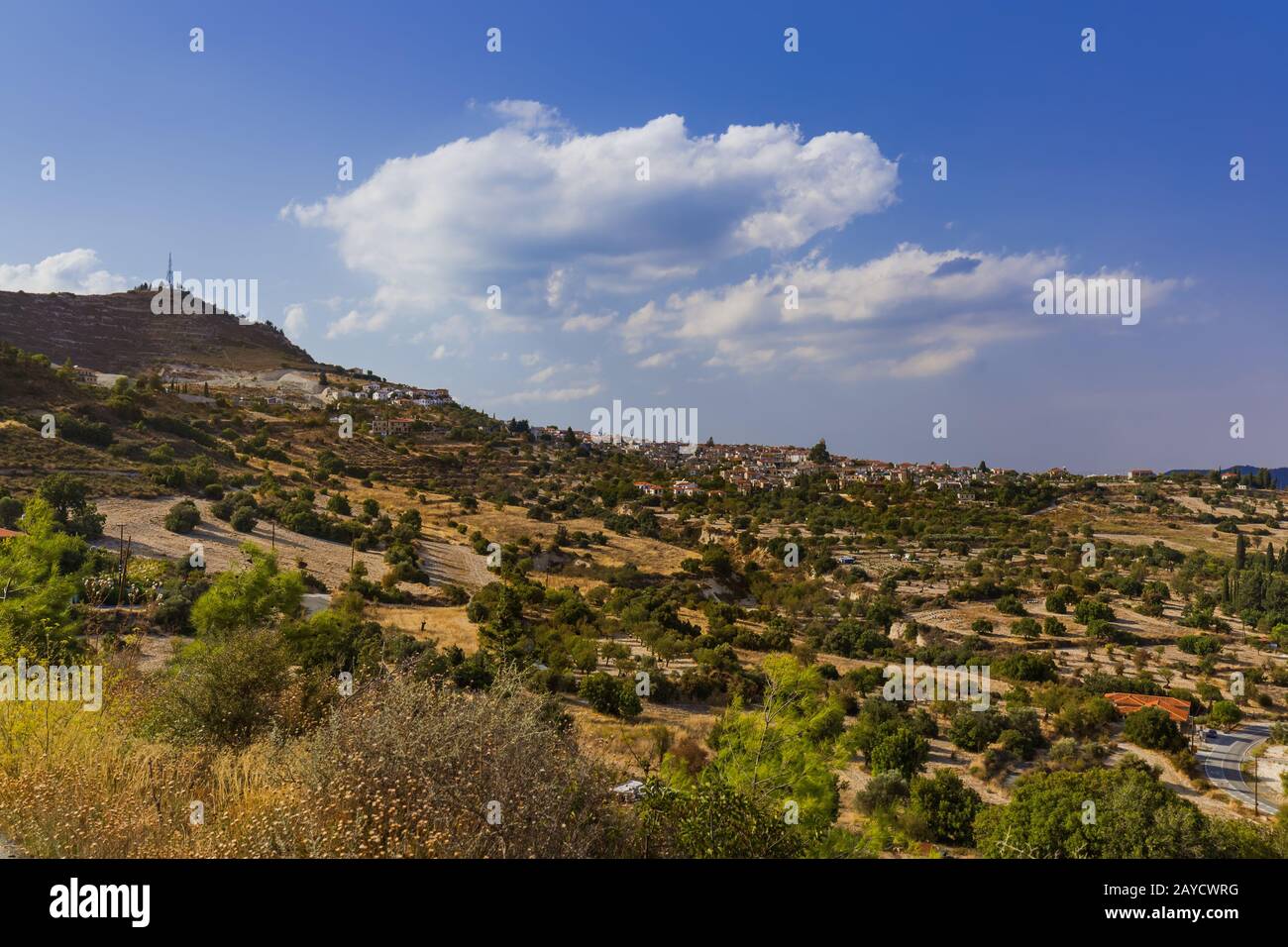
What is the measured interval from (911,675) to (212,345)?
9100 cm

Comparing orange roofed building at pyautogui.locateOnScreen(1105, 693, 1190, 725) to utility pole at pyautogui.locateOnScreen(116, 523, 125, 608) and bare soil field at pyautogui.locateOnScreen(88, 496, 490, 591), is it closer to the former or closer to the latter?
bare soil field at pyautogui.locateOnScreen(88, 496, 490, 591)

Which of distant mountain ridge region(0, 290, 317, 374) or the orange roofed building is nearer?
the orange roofed building

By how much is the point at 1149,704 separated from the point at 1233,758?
2579 millimetres

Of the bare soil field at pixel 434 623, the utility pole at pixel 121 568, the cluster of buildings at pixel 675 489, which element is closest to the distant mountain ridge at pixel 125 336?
the cluster of buildings at pixel 675 489

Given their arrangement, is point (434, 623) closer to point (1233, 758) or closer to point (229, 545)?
point (229, 545)

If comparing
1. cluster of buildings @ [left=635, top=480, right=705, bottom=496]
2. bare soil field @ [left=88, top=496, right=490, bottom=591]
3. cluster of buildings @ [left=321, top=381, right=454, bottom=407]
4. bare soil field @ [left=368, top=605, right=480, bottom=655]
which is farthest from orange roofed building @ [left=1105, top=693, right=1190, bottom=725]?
cluster of buildings @ [left=321, top=381, right=454, bottom=407]

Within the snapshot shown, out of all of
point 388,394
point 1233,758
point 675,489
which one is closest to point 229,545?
point 1233,758

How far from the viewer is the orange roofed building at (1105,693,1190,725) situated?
19.8 metres

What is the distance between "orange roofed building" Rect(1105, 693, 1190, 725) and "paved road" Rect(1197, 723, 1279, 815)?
0.85 meters

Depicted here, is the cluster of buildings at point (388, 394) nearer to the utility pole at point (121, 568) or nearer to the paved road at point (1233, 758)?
the utility pole at point (121, 568)

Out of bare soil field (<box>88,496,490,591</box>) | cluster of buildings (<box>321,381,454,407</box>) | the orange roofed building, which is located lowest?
the orange roofed building
